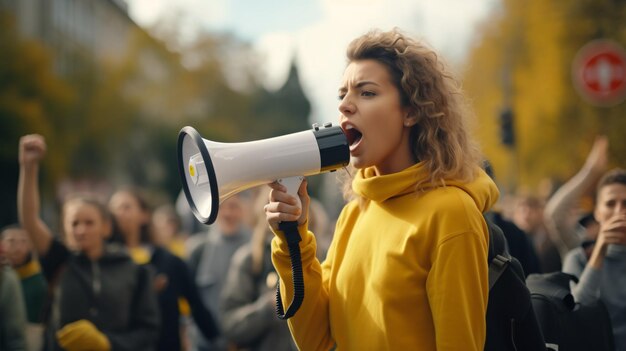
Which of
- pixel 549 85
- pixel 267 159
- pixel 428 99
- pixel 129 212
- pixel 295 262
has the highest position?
pixel 549 85

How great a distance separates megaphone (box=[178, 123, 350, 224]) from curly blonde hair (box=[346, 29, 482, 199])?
0.29 m

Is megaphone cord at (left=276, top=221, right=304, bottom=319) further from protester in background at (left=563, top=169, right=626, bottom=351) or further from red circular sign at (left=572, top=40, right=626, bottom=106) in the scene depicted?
red circular sign at (left=572, top=40, right=626, bottom=106)

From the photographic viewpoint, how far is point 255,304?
5371mm

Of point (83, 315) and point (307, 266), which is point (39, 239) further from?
point (307, 266)

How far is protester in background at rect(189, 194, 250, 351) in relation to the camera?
7309 millimetres

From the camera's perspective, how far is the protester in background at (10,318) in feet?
16.7

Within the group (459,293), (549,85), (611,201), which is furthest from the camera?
(549,85)

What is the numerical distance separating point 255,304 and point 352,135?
112 inches

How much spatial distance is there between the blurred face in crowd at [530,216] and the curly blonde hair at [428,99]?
621 centimetres

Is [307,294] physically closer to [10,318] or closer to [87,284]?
Result: [87,284]

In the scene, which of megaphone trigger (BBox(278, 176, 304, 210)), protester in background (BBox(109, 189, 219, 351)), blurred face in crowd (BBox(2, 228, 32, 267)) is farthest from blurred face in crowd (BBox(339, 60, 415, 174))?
blurred face in crowd (BBox(2, 228, 32, 267))

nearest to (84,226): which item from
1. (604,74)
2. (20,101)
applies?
(604,74)

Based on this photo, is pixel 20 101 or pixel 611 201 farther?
pixel 20 101

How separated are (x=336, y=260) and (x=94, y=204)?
2859 millimetres
